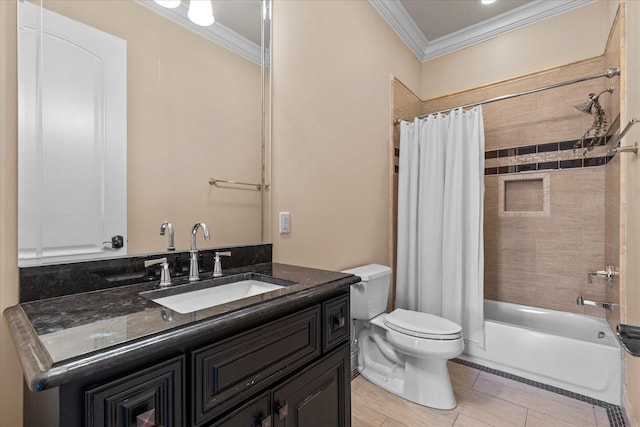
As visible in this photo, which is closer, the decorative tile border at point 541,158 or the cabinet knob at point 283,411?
the cabinet knob at point 283,411

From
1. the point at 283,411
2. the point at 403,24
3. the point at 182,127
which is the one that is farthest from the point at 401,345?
the point at 403,24

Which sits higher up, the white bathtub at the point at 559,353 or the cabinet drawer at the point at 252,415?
the cabinet drawer at the point at 252,415

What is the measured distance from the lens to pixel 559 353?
6.42 ft

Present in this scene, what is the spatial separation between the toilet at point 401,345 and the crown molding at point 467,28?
2079mm

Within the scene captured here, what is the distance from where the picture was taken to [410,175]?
101 inches

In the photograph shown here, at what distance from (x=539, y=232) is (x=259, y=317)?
264cm

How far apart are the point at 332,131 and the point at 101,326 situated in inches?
Result: 65.5

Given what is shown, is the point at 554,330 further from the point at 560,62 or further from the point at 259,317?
the point at 259,317

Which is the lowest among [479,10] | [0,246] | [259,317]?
[259,317]

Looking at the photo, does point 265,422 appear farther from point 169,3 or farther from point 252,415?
point 169,3

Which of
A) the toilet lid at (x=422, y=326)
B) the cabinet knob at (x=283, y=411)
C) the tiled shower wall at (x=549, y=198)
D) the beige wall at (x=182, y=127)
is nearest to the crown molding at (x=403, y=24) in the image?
the tiled shower wall at (x=549, y=198)

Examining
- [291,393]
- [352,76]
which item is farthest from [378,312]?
[352,76]

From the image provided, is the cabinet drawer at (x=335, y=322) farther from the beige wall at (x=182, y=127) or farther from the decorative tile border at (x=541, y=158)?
the decorative tile border at (x=541, y=158)

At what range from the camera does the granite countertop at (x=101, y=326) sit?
1.80ft
